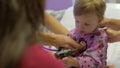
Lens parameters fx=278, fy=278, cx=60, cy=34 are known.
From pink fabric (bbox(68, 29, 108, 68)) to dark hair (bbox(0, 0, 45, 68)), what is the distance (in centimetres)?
77

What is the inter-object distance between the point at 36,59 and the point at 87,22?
28.4 inches

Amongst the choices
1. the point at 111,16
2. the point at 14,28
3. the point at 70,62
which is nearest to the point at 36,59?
the point at 14,28

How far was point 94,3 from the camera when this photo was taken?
1292 mm

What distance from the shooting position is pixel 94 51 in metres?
1.32

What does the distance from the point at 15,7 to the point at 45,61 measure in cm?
16

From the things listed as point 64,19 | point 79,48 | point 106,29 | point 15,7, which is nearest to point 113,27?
point 106,29

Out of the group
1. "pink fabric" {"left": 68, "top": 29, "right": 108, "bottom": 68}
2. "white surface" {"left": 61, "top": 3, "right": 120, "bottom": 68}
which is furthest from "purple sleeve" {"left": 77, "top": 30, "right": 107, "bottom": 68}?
"white surface" {"left": 61, "top": 3, "right": 120, "bottom": 68}

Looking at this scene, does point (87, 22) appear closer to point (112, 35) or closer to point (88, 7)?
point (88, 7)

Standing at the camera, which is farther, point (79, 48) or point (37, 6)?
point (79, 48)

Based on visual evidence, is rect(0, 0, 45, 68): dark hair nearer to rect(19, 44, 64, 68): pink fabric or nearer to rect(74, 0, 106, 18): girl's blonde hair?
rect(19, 44, 64, 68): pink fabric

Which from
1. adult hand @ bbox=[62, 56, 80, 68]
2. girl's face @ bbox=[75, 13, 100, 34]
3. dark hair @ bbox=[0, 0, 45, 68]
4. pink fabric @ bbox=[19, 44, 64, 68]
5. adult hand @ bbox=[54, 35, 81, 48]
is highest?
dark hair @ bbox=[0, 0, 45, 68]

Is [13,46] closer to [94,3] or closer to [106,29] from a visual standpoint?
[94,3]

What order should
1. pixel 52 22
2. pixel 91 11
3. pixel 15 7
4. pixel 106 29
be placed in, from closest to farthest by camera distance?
1. pixel 15 7
2. pixel 91 11
3. pixel 106 29
4. pixel 52 22

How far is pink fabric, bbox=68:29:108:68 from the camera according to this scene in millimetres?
1312
